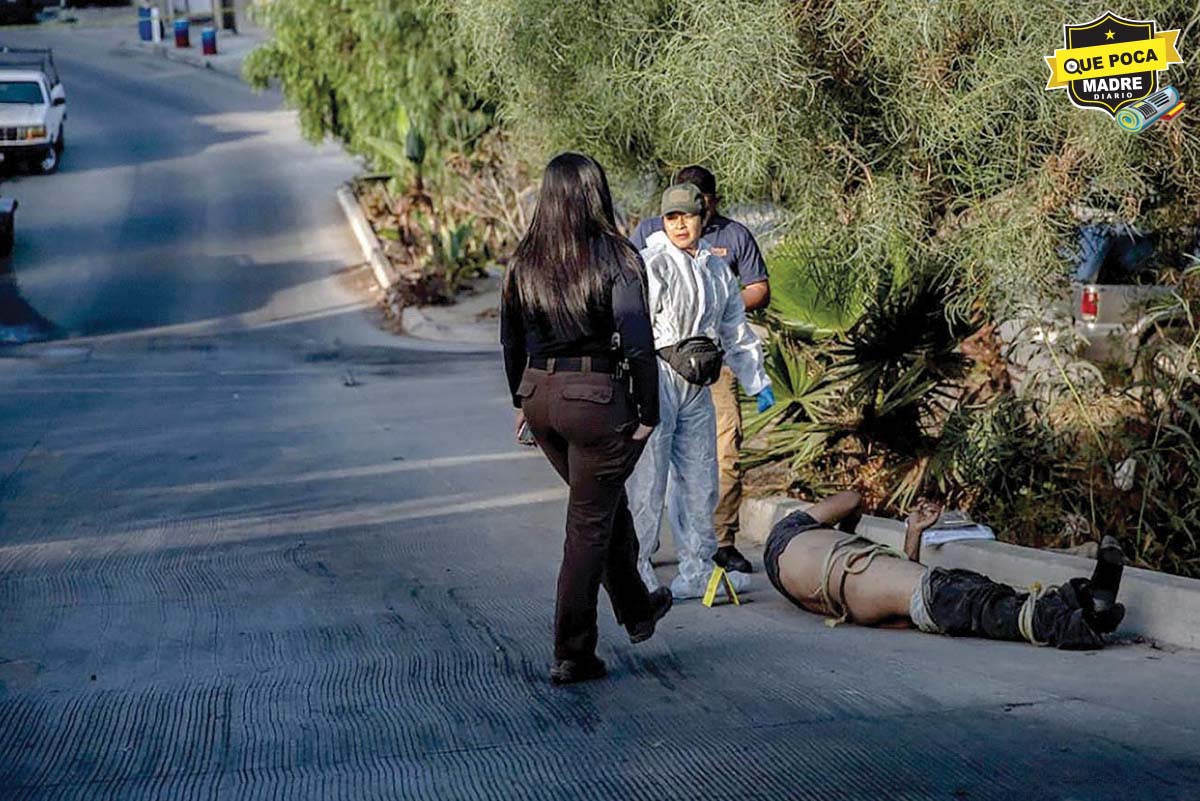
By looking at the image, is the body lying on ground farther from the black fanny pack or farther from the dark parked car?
the dark parked car

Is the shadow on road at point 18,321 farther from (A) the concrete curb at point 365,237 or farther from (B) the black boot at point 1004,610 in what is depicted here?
(B) the black boot at point 1004,610

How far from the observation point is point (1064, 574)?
23.7 ft

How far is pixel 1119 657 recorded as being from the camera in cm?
641

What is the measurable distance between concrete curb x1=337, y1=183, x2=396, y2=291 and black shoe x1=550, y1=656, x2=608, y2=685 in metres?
15.8

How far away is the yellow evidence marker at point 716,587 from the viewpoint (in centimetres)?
736

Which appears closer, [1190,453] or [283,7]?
[1190,453]

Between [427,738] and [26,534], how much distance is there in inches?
175

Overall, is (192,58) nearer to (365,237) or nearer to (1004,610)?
(365,237)

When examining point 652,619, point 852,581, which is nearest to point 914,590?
point 852,581

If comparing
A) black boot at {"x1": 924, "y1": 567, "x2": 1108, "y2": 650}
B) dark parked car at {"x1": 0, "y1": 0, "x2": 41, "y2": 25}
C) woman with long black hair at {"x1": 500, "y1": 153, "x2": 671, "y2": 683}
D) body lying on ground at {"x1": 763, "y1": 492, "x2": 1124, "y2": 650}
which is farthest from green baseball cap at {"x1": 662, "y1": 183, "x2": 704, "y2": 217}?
dark parked car at {"x1": 0, "y1": 0, "x2": 41, "y2": 25}

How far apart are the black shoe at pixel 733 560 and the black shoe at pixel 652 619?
138 centimetres

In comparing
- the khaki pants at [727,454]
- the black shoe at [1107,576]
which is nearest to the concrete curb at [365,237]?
the khaki pants at [727,454]

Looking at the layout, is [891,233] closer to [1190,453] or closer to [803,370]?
[803,370]

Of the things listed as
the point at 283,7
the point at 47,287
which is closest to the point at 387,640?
the point at 47,287
